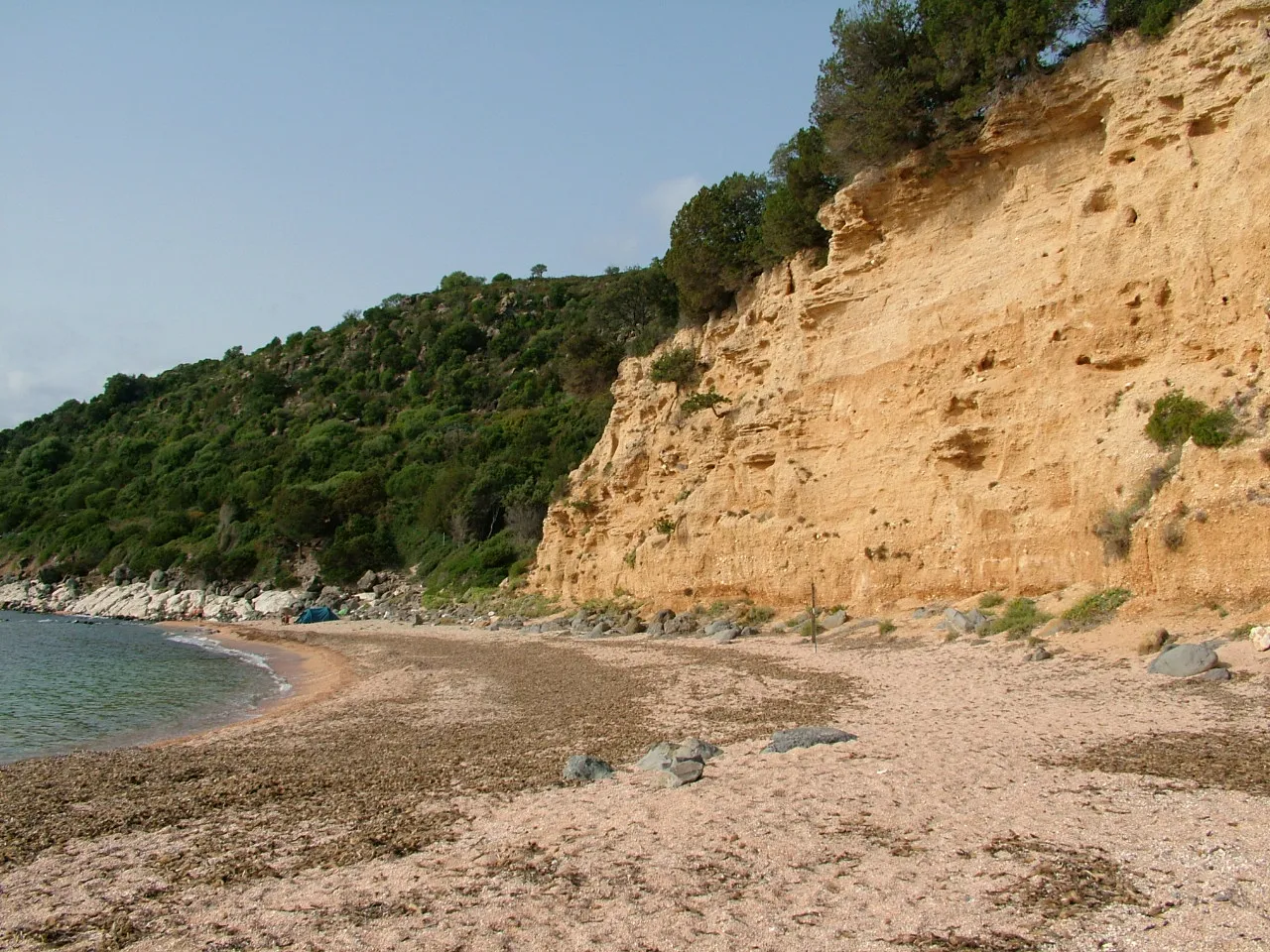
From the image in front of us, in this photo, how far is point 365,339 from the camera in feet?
254

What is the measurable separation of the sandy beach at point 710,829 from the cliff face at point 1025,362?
12.3 feet

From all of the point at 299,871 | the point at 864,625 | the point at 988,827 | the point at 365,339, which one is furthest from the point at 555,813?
the point at 365,339

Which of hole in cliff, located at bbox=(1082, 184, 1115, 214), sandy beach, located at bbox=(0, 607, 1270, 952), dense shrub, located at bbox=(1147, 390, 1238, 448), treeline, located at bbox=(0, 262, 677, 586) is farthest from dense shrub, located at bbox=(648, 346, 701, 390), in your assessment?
sandy beach, located at bbox=(0, 607, 1270, 952)

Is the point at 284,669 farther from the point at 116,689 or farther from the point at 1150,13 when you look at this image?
the point at 1150,13

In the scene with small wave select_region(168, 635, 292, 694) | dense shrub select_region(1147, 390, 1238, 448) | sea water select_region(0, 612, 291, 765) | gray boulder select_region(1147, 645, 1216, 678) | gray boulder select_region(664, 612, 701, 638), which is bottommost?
small wave select_region(168, 635, 292, 694)

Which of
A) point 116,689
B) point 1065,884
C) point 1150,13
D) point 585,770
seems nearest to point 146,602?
point 116,689

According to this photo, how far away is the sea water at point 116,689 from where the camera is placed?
38.8ft

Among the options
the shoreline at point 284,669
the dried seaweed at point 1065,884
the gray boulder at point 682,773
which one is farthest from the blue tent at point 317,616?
the dried seaweed at point 1065,884

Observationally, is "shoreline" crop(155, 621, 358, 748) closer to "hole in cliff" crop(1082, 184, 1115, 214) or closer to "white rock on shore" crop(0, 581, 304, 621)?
"white rock on shore" crop(0, 581, 304, 621)

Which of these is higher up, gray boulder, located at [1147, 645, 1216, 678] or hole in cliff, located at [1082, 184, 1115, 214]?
hole in cliff, located at [1082, 184, 1115, 214]

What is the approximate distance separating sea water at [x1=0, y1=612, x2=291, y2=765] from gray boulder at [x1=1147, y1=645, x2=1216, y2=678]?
1280cm

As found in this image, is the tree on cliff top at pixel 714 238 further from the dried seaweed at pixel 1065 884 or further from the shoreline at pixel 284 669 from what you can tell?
the dried seaweed at pixel 1065 884

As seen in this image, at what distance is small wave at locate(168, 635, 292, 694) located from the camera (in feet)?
58.5

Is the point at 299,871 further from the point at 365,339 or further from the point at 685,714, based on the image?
the point at 365,339
